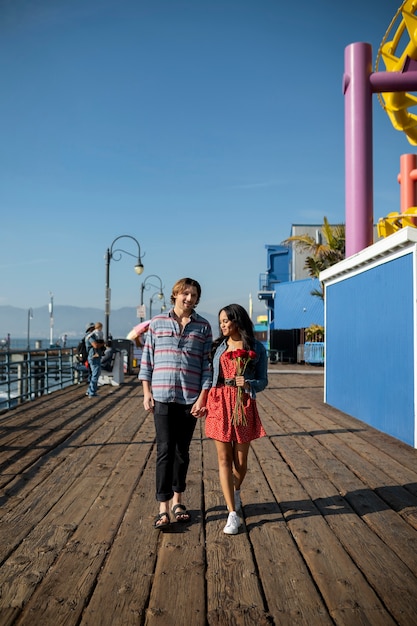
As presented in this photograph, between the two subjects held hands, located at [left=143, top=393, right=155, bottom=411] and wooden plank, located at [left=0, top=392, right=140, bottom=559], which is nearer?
wooden plank, located at [left=0, top=392, right=140, bottom=559]

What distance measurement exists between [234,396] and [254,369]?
10.0 inches

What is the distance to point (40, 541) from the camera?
4.00m

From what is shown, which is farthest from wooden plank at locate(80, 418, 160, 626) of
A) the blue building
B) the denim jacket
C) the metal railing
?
the blue building

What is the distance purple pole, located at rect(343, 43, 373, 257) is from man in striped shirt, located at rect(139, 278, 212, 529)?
8142 millimetres

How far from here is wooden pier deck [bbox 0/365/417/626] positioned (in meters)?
2.98

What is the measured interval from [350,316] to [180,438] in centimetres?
741

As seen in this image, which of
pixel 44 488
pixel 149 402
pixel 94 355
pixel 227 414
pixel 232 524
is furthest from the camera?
pixel 94 355

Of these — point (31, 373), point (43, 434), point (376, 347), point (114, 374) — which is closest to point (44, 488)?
point (43, 434)

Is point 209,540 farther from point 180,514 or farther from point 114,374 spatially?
point 114,374

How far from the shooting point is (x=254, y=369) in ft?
14.3

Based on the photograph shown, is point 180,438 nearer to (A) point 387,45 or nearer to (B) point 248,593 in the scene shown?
(B) point 248,593

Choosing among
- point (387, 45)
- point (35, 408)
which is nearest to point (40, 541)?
point (35, 408)

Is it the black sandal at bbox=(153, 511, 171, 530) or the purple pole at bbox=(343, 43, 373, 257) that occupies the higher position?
the purple pole at bbox=(343, 43, 373, 257)

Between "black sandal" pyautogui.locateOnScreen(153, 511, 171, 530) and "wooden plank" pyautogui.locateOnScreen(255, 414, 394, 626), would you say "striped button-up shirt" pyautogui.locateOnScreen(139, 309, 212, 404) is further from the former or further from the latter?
"wooden plank" pyautogui.locateOnScreen(255, 414, 394, 626)
